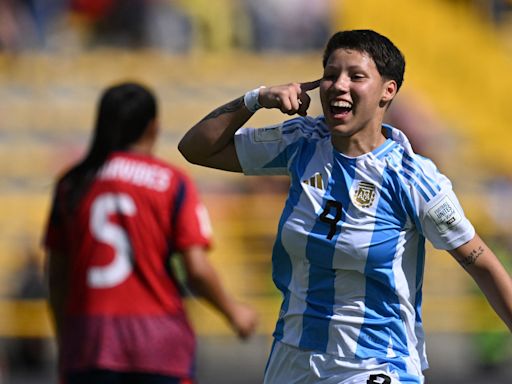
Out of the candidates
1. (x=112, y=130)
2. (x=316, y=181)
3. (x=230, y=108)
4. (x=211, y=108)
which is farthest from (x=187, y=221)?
(x=211, y=108)

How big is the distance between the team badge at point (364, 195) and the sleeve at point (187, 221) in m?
1.52

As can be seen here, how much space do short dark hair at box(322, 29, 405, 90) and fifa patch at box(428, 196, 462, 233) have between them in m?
0.48

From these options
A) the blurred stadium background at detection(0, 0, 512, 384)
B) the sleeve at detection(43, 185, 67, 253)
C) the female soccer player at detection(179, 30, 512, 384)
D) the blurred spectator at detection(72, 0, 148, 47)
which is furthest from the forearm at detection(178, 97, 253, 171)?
the blurred spectator at detection(72, 0, 148, 47)

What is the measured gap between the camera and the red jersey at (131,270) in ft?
18.5

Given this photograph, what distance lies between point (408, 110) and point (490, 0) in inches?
86.3

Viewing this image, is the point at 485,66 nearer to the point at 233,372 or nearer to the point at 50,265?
the point at 233,372

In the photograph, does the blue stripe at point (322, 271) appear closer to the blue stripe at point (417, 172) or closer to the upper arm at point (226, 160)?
the blue stripe at point (417, 172)

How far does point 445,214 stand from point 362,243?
0.29 meters

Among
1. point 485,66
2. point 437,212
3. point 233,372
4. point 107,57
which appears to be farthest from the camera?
point 485,66

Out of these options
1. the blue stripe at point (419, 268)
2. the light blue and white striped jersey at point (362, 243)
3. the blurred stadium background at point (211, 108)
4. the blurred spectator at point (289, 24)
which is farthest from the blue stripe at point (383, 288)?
the blurred spectator at point (289, 24)

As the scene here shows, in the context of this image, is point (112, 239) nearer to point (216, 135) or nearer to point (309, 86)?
point (216, 135)

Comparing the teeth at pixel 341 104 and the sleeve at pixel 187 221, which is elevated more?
the teeth at pixel 341 104

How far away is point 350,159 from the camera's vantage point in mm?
4398

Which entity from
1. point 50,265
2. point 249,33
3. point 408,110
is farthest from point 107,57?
point 50,265
